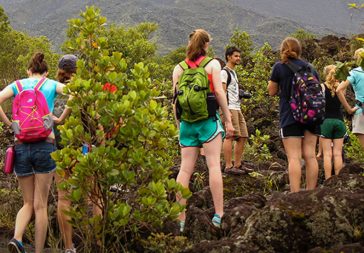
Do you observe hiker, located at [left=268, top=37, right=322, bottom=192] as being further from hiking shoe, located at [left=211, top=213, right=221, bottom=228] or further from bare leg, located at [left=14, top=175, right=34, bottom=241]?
bare leg, located at [left=14, top=175, right=34, bottom=241]

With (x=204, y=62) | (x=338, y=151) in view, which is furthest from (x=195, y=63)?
(x=338, y=151)

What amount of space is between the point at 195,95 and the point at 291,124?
1.19 metres

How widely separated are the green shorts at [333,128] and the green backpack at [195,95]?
2.69 meters

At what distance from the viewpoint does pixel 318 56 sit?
81.0 feet

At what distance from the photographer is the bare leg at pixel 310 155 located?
20.5 feet

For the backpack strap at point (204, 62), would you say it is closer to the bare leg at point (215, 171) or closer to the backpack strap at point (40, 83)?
the bare leg at point (215, 171)

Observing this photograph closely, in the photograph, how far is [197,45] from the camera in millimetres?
5766

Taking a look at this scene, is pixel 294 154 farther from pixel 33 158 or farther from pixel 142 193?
pixel 33 158

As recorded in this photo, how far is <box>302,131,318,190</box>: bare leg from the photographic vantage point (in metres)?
6.26

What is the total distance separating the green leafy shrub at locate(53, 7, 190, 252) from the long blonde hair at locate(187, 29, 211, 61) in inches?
25.5

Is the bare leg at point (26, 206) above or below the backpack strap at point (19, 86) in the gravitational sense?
below

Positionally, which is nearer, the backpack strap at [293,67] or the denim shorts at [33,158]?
the denim shorts at [33,158]

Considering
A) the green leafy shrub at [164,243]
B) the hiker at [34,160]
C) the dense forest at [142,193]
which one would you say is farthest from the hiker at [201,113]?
the hiker at [34,160]

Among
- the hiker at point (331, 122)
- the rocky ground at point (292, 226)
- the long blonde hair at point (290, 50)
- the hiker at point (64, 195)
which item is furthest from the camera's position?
the hiker at point (331, 122)
